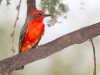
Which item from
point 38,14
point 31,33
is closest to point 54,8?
point 38,14

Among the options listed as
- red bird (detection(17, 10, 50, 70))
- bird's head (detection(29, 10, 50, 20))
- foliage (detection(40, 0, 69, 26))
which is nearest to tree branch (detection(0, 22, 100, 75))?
foliage (detection(40, 0, 69, 26))

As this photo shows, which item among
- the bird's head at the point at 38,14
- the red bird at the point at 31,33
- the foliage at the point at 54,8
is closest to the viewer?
the foliage at the point at 54,8

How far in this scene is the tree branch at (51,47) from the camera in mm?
2627

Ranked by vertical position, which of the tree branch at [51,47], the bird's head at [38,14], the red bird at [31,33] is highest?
→ the tree branch at [51,47]

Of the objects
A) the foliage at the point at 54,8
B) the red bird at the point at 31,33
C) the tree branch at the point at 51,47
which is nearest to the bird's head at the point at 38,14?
the red bird at the point at 31,33

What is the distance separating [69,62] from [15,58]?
3130 millimetres

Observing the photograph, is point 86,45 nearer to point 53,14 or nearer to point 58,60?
point 58,60

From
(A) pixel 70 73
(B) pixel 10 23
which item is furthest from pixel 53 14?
(B) pixel 10 23

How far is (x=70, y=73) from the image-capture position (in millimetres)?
5488

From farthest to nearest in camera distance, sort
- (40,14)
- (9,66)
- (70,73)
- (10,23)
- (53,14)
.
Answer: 1. (10,23)
2. (70,73)
3. (40,14)
4. (53,14)
5. (9,66)

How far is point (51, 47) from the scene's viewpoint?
269 centimetres

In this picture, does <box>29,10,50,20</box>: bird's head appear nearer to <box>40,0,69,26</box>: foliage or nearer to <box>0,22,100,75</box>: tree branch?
<box>40,0,69,26</box>: foliage

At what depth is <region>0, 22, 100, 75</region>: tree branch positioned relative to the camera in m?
2.63

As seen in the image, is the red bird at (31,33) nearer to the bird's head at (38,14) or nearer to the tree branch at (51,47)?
the bird's head at (38,14)
